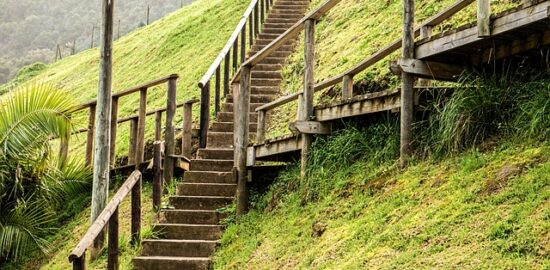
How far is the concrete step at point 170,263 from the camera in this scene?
837cm

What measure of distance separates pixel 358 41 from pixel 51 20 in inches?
4356

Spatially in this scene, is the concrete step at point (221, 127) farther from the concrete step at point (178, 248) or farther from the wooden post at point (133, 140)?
the concrete step at point (178, 248)

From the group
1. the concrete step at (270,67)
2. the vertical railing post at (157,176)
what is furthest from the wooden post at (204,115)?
the concrete step at (270,67)

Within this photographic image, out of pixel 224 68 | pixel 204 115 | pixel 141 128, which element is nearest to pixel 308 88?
pixel 204 115

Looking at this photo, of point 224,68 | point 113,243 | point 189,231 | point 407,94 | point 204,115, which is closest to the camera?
point 407,94

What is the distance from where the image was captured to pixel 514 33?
6.06 meters

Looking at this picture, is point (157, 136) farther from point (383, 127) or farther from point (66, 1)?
point (66, 1)

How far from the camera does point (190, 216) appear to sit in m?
9.45

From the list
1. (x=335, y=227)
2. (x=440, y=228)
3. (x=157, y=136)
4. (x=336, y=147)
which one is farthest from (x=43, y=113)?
(x=440, y=228)

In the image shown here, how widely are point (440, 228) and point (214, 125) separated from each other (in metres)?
6.88

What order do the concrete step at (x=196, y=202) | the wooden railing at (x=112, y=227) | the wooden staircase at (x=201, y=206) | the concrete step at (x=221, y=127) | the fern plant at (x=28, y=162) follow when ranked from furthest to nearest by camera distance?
1. the concrete step at (x=221, y=127)
2. the fern plant at (x=28, y=162)
3. the concrete step at (x=196, y=202)
4. the wooden staircase at (x=201, y=206)
5. the wooden railing at (x=112, y=227)

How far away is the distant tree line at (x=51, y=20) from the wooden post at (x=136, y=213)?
301 feet

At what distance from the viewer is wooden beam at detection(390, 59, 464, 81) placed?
22.5 ft

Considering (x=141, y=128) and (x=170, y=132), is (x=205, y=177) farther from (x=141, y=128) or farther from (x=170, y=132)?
(x=141, y=128)
